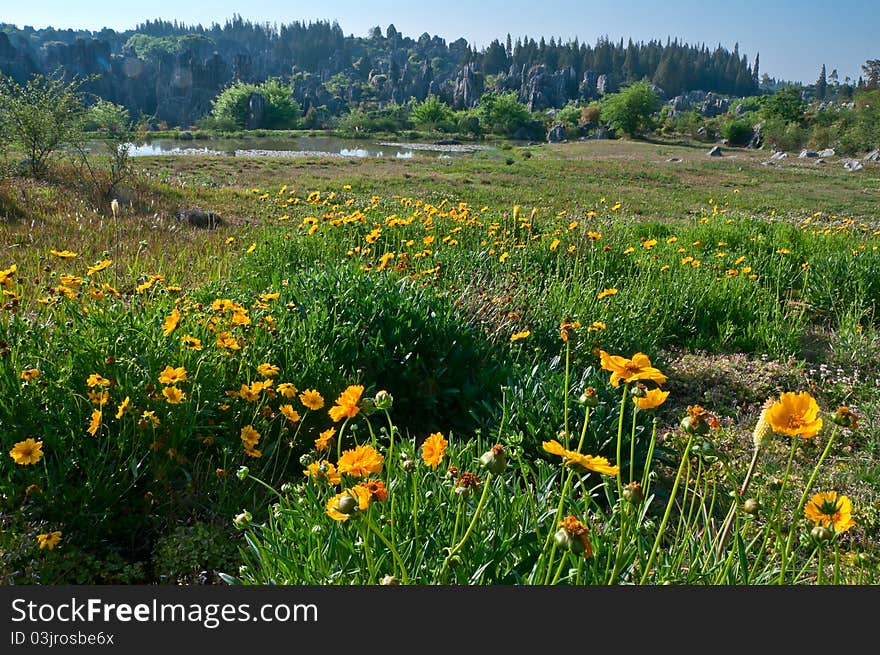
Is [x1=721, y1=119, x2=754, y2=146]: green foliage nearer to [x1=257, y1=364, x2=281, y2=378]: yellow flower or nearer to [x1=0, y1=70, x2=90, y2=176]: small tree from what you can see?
[x1=0, y1=70, x2=90, y2=176]: small tree

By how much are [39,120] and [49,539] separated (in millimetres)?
12648

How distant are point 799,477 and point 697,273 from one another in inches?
107

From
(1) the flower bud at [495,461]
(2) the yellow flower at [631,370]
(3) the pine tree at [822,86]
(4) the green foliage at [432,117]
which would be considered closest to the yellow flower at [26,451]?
(1) the flower bud at [495,461]

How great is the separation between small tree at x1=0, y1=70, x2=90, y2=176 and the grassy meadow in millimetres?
7013

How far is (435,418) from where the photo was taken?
335 cm

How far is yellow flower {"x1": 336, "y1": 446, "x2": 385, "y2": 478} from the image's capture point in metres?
1.43

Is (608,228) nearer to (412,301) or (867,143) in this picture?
(412,301)

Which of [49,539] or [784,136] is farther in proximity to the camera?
[784,136]

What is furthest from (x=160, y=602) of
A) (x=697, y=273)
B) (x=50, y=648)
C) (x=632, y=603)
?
(x=697, y=273)

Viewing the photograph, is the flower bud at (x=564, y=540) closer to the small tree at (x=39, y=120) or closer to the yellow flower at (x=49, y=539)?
the yellow flower at (x=49, y=539)

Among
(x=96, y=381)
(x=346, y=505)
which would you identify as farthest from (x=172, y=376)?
(x=346, y=505)

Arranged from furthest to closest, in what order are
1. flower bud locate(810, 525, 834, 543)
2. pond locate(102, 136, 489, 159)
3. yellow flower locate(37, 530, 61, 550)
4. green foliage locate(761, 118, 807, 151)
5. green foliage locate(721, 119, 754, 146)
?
1. green foliage locate(721, 119, 754, 146)
2. green foliage locate(761, 118, 807, 151)
3. pond locate(102, 136, 489, 159)
4. yellow flower locate(37, 530, 61, 550)
5. flower bud locate(810, 525, 834, 543)

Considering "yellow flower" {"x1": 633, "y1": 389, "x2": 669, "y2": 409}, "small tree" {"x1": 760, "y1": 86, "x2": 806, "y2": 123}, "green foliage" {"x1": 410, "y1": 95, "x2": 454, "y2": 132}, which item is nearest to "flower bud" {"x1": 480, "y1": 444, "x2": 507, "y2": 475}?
"yellow flower" {"x1": 633, "y1": 389, "x2": 669, "y2": 409}

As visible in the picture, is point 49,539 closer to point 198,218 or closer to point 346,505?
point 346,505
